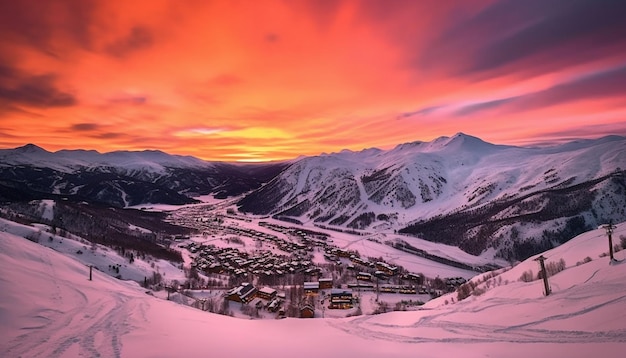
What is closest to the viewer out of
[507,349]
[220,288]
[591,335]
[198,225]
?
[591,335]

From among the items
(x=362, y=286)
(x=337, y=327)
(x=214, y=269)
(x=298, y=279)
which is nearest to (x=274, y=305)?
(x=362, y=286)

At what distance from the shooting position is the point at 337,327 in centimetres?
2036

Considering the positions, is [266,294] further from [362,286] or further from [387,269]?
[387,269]

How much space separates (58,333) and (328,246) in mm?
124423

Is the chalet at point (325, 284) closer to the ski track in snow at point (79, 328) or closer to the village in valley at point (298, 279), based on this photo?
the village in valley at point (298, 279)

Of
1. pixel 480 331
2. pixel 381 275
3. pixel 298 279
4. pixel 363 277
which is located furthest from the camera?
pixel 381 275

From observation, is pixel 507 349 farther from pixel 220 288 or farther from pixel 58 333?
pixel 220 288

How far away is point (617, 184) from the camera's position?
5266 inches

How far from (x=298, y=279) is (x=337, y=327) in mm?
65321

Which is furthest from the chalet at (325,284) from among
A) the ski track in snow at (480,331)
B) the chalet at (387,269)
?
the ski track in snow at (480,331)

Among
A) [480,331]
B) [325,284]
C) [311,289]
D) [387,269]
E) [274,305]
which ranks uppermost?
[480,331]

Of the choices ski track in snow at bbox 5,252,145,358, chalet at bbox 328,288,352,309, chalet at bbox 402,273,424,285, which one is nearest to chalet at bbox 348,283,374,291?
chalet at bbox 328,288,352,309

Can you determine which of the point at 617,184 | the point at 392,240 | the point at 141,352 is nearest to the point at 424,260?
the point at 392,240

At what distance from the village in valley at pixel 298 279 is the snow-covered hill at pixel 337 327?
3109 cm
